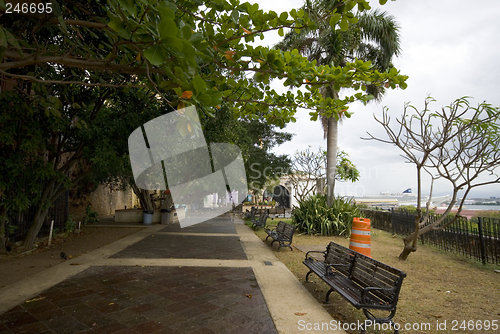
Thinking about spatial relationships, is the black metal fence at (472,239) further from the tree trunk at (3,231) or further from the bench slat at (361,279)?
the tree trunk at (3,231)

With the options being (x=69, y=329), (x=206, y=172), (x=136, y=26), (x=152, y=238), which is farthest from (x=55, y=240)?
(x=136, y=26)

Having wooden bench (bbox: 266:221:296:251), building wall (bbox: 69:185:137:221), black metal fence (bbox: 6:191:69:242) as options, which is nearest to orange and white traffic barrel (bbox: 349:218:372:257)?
wooden bench (bbox: 266:221:296:251)

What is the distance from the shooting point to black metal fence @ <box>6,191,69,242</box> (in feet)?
24.7

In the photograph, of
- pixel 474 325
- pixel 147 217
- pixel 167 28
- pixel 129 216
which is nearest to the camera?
pixel 167 28

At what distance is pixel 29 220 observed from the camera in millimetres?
8281

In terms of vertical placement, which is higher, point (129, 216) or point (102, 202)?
point (102, 202)

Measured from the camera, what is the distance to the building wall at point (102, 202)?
45.7 feet

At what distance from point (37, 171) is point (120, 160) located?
1783 millimetres

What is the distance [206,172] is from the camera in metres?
12.3

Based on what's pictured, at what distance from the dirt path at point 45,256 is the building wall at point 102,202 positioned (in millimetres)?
2430

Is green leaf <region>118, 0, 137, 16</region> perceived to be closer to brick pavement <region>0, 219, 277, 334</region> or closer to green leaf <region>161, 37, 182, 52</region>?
green leaf <region>161, 37, 182, 52</region>

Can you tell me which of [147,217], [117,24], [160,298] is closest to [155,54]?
[117,24]

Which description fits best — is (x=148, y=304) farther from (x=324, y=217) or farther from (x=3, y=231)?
(x=324, y=217)

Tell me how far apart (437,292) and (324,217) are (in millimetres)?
6266
